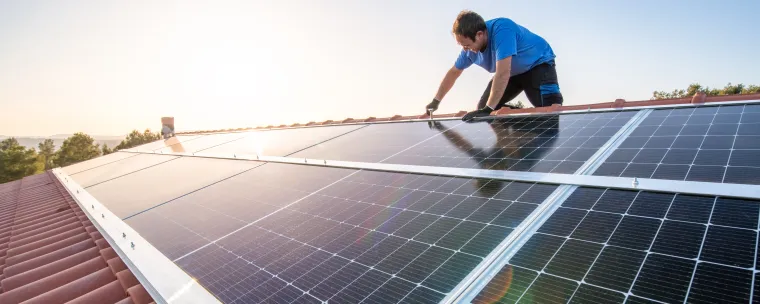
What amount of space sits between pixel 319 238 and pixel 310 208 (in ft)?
2.49

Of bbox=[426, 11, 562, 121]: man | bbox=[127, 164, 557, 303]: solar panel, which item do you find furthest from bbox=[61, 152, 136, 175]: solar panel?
bbox=[426, 11, 562, 121]: man

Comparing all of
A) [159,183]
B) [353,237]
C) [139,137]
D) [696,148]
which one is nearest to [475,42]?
[696,148]

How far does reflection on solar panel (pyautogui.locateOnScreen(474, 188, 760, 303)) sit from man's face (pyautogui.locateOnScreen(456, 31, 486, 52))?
428 cm

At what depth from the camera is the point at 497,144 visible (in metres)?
4.87

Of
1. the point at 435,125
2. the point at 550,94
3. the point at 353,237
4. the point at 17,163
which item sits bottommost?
the point at 17,163

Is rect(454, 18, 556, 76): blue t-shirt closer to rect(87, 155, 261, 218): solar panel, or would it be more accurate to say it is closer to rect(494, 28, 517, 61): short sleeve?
rect(494, 28, 517, 61): short sleeve

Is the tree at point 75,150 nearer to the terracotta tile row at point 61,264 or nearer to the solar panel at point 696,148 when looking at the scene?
the terracotta tile row at point 61,264

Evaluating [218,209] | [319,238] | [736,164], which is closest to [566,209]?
[736,164]

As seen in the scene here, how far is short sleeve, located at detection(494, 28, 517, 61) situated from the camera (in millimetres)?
6145

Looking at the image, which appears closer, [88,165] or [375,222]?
[375,222]

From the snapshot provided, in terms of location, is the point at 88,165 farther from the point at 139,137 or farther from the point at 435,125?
the point at 139,137

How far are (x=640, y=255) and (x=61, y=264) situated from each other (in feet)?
17.9

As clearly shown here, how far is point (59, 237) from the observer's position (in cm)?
533

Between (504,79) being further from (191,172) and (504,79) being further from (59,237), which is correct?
(59,237)
